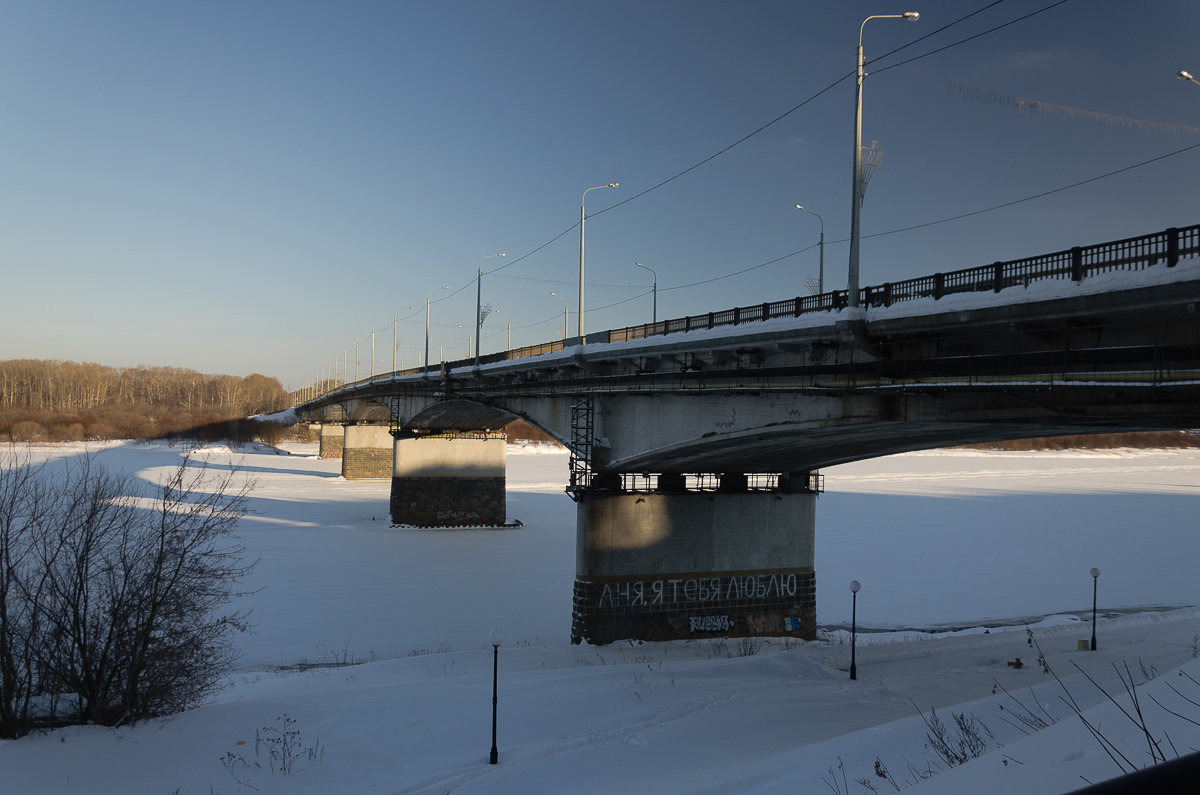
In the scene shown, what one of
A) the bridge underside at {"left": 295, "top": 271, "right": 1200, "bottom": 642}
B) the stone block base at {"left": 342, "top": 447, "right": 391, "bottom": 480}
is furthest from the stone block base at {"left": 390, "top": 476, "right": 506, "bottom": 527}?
the stone block base at {"left": 342, "top": 447, "right": 391, "bottom": 480}

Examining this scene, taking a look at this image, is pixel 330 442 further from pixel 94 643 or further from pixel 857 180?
pixel 857 180

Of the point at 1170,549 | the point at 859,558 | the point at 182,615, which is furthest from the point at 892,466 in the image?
the point at 182,615

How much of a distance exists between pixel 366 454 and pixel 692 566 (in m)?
66.7

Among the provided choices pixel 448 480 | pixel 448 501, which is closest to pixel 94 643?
pixel 448 501

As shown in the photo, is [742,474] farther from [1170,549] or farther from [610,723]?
[1170,549]

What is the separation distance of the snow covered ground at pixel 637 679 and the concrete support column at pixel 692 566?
4.69 ft

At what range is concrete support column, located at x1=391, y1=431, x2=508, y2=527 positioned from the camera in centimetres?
5522

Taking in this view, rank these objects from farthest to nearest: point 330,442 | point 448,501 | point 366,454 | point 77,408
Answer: point 77,408 < point 330,442 < point 366,454 < point 448,501

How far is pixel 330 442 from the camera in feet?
405

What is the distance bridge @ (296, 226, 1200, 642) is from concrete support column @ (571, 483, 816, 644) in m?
0.06

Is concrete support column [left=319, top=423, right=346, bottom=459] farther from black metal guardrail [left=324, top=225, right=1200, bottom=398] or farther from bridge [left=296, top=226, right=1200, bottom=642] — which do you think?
black metal guardrail [left=324, top=225, right=1200, bottom=398]

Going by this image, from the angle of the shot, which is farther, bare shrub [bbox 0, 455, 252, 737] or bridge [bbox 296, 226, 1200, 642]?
bare shrub [bbox 0, 455, 252, 737]

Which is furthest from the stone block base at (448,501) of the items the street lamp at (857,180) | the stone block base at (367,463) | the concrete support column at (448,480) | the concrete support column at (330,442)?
the concrete support column at (330,442)

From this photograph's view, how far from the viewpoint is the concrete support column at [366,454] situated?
86125mm
